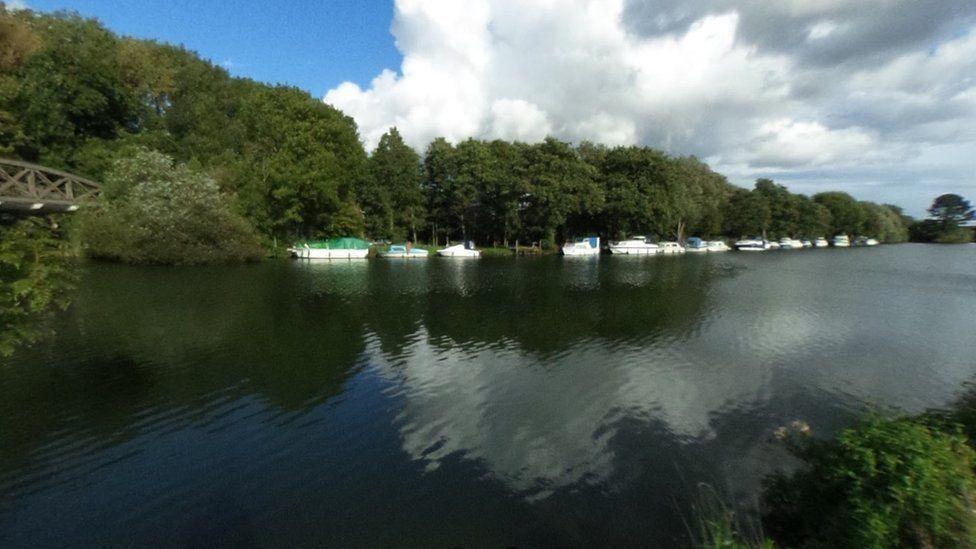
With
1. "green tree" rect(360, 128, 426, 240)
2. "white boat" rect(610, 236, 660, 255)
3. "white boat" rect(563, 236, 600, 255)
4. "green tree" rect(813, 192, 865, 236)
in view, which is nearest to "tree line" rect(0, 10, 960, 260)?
"green tree" rect(360, 128, 426, 240)

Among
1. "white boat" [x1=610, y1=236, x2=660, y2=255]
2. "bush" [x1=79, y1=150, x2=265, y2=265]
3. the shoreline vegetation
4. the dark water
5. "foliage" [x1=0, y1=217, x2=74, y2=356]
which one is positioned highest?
"bush" [x1=79, y1=150, x2=265, y2=265]

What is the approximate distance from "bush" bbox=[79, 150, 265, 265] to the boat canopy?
44.2ft

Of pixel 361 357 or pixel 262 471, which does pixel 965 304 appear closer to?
pixel 361 357

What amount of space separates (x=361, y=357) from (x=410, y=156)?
7127 cm

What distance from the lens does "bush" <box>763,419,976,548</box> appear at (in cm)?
506

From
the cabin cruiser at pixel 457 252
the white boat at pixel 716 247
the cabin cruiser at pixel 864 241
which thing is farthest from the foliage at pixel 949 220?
the cabin cruiser at pixel 457 252

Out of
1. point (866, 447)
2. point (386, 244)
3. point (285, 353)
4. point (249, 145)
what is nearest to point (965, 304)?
point (866, 447)

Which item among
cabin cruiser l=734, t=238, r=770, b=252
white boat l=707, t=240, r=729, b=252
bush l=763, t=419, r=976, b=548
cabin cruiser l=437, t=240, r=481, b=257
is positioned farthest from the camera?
cabin cruiser l=734, t=238, r=770, b=252

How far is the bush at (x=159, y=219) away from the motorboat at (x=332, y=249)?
1196 cm

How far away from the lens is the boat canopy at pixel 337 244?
228 feet

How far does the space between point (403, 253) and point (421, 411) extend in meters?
62.8

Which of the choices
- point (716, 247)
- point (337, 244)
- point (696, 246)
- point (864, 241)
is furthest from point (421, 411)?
point (864, 241)

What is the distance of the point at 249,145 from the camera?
233 feet

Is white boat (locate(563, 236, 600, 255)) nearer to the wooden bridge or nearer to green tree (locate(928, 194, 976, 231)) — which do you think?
the wooden bridge
